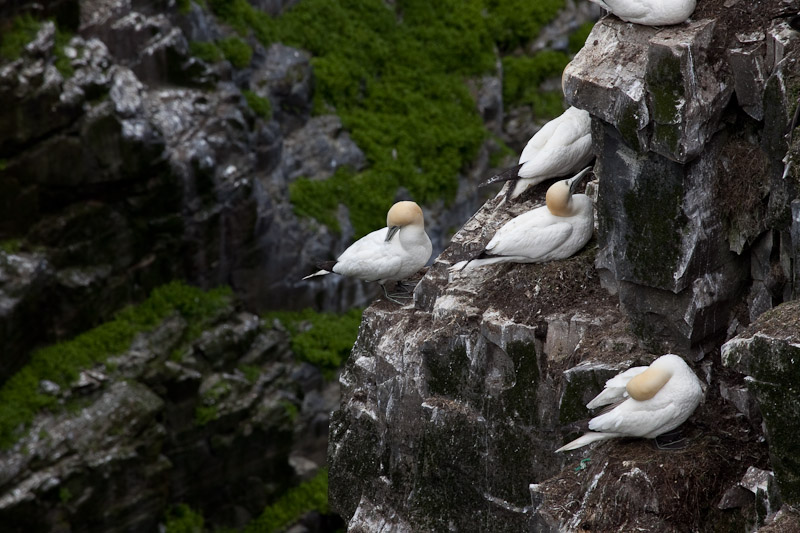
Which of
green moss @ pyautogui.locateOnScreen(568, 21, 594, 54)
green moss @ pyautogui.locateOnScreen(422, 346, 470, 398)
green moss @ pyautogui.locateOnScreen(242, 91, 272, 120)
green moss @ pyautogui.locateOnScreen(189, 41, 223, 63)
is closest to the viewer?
green moss @ pyautogui.locateOnScreen(422, 346, 470, 398)

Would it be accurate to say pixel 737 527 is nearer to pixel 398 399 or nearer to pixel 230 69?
pixel 398 399

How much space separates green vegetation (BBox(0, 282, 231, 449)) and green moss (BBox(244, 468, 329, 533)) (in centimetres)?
368

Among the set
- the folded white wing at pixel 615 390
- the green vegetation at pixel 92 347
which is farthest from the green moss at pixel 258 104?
the folded white wing at pixel 615 390

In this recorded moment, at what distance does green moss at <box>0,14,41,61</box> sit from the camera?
54.3ft

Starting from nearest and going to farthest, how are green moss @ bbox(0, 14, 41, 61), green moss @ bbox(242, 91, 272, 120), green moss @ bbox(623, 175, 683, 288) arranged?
green moss @ bbox(623, 175, 683, 288), green moss @ bbox(0, 14, 41, 61), green moss @ bbox(242, 91, 272, 120)

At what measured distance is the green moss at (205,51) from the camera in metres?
20.0

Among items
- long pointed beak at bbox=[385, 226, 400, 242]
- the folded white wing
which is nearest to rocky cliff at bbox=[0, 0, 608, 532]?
long pointed beak at bbox=[385, 226, 400, 242]

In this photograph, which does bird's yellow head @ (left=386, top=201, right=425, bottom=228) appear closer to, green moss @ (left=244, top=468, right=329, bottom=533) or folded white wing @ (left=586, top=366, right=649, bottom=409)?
folded white wing @ (left=586, top=366, right=649, bottom=409)

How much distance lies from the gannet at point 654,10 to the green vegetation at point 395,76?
13297mm

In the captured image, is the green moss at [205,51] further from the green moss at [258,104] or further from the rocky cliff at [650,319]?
the rocky cliff at [650,319]

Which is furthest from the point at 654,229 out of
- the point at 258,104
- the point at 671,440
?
the point at 258,104

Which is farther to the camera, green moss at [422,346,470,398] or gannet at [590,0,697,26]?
green moss at [422,346,470,398]

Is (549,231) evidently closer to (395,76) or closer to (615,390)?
(615,390)

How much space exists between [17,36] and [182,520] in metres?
8.64
